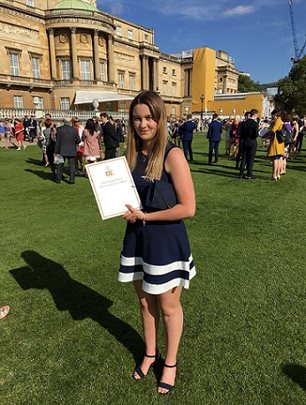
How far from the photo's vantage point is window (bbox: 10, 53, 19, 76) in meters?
37.6

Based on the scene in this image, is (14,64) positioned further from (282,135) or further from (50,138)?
(282,135)

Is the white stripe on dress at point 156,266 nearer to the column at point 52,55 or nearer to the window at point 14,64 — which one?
the window at point 14,64

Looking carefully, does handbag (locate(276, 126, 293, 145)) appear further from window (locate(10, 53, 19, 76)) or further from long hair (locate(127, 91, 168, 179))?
window (locate(10, 53, 19, 76))

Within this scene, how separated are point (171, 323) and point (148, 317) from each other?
230mm

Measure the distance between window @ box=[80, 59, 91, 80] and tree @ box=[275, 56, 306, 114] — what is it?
112 ft

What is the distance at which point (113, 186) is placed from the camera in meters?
1.97

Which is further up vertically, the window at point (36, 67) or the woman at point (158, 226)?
the window at point (36, 67)

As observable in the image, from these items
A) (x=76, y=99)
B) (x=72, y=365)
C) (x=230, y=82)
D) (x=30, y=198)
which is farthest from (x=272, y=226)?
(x=230, y=82)

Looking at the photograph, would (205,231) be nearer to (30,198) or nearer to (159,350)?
(159,350)

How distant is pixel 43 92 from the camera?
41.1 metres

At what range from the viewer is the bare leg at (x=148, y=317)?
232cm

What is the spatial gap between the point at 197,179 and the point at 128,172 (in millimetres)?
8084

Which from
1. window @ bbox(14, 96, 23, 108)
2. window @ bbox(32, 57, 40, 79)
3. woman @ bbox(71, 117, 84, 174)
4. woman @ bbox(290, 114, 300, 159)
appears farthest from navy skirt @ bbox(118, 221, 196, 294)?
window @ bbox(32, 57, 40, 79)

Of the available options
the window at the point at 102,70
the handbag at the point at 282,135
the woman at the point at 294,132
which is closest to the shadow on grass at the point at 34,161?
the handbag at the point at 282,135
